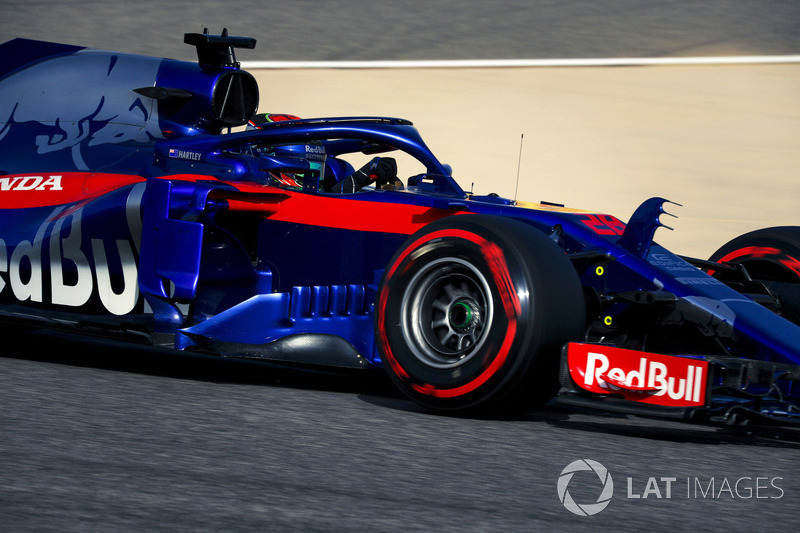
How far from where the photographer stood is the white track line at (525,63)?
14477mm

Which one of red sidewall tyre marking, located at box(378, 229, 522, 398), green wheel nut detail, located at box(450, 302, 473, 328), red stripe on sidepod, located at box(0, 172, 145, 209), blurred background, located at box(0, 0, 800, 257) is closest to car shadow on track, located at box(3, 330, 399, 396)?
red sidewall tyre marking, located at box(378, 229, 522, 398)

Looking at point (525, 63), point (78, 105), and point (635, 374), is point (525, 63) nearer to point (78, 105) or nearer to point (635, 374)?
point (78, 105)

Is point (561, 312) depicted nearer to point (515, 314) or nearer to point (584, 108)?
point (515, 314)

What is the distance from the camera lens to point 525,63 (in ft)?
50.0

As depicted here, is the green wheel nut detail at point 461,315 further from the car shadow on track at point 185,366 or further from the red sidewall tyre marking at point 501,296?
the car shadow on track at point 185,366

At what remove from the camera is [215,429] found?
12.2ft

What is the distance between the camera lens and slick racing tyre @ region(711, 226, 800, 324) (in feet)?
18.4

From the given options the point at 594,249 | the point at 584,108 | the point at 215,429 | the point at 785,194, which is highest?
the point at 584,108

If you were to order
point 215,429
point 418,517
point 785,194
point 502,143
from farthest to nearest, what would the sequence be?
point 502,143 → point 785,194 → point 215,429 → point 418,517

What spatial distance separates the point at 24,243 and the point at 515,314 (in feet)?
9.05

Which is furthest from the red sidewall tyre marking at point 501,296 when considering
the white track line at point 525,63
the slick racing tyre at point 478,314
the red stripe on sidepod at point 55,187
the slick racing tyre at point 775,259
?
the white track line at point 525,63

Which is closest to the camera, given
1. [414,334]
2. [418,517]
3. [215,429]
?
[418,517]

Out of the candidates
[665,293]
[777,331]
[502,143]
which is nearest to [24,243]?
[665,293]

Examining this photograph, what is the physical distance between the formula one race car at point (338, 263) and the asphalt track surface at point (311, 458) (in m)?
0.22
